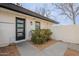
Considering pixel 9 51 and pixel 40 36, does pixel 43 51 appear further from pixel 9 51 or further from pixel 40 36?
pixel 9 51

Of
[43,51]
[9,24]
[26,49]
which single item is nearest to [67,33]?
[43,51]

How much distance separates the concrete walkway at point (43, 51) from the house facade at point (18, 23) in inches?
11.4

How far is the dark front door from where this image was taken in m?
4.20

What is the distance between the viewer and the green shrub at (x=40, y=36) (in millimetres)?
4113

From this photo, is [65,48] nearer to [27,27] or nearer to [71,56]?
[71,56]

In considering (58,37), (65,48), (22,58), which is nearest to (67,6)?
(58,37)

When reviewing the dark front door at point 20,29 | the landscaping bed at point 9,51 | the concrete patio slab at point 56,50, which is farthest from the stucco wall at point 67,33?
the landscaping bed at point 9,51

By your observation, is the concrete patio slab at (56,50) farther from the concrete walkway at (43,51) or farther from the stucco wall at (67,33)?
the stucco wall at (67,33)

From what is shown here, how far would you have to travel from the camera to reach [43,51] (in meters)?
3.99

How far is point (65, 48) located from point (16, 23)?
1.93 metres

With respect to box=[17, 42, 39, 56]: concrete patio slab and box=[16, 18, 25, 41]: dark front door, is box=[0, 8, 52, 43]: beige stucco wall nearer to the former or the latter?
box=[16, 18, 25, 41]: dark front door

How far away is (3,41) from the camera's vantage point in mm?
3928

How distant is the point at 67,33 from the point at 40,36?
116cm

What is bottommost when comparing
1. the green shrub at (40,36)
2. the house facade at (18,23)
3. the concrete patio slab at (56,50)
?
the concrete patio slab at (56,50)
